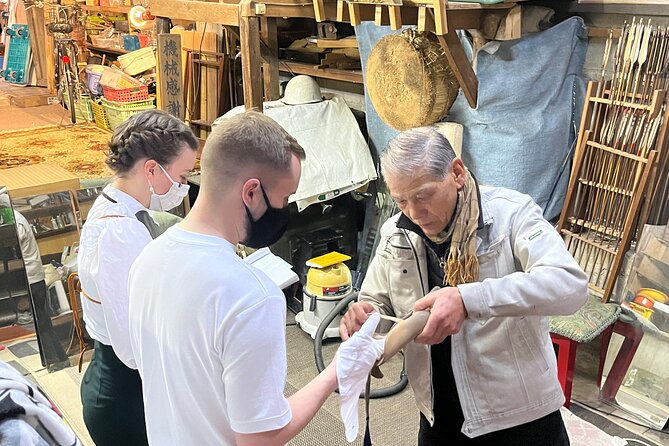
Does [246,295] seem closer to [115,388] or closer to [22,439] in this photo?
[22,439]

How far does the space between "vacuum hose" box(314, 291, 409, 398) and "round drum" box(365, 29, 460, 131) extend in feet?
3.73

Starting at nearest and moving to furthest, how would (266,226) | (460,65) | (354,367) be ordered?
(266,226), (354,367), (460,65)

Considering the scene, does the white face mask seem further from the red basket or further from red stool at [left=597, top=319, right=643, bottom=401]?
the red basket

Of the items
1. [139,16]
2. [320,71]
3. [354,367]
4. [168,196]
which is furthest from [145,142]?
[139,16]

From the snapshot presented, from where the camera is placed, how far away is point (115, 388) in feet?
6.47

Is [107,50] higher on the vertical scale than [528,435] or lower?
higher

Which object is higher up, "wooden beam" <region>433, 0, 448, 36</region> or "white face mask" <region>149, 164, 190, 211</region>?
"wooden beam" <region>433, 0, 448, 36</region>

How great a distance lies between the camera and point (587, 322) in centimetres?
317

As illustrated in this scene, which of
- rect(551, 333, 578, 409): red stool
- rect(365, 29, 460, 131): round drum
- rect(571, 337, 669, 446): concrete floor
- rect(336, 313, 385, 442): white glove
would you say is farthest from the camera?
rect(365, 29, 460, 131): round drum

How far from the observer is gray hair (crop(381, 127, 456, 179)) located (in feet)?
5.37

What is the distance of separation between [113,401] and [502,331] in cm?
127

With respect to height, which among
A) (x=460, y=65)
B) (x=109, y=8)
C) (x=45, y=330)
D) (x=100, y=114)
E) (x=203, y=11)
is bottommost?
(x=45, y=330)

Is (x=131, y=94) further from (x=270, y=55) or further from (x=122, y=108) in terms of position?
(x=270, y=55)

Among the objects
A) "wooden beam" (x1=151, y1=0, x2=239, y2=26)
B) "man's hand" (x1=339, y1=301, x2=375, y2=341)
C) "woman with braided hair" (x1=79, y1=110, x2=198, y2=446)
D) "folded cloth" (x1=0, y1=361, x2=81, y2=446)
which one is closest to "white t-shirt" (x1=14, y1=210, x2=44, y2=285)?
"wooden beam" (x1=151, y1=0, x2=239, y2=26)
